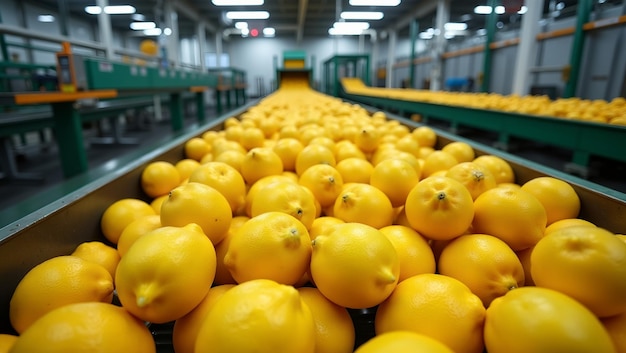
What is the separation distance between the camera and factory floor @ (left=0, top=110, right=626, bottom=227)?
416 cm

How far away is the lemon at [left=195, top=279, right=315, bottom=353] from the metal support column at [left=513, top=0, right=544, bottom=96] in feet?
26.7

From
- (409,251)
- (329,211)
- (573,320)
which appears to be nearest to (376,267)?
(409,251)

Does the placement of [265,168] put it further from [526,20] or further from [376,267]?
[526,20]

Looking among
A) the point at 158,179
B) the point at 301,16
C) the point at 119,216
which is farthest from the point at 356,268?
the point at 301,16

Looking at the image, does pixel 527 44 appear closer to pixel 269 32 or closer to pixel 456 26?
pixel 456 26

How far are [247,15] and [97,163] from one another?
42.7ft

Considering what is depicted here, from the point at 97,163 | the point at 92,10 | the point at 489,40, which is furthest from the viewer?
the point at 92,10

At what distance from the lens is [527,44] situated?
681 cm

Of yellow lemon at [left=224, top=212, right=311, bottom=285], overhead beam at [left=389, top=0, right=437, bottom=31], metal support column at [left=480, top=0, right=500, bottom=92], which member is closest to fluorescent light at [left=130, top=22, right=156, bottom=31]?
overhead beam at [left=389, top=0, right=437, bottom=31]

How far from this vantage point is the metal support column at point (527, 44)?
662 cm

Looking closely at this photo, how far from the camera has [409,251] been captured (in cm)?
85

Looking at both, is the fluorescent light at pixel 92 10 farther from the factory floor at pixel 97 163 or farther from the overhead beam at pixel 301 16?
the overhead beam at pixel 301 16

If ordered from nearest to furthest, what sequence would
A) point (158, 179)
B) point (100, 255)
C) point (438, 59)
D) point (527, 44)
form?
point (100, 255) → point (158, 179) → point (527, 44) → point (438, 59)

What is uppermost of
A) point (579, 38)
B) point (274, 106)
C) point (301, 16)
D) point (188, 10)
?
point (301, 16)
